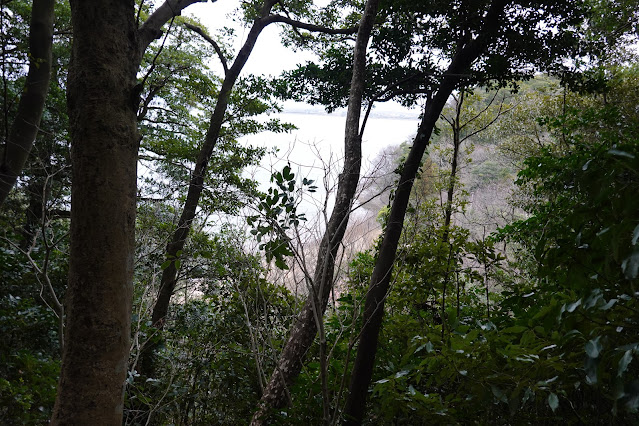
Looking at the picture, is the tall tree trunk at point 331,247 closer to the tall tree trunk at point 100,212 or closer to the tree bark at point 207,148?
the tall tree trunk at point 100,212

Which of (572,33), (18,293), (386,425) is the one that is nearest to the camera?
(386,425)

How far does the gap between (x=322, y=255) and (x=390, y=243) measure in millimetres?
423

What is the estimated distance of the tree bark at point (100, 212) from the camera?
3.30 ft

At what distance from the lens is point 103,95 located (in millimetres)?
1131

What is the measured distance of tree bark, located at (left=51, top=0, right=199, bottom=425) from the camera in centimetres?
101

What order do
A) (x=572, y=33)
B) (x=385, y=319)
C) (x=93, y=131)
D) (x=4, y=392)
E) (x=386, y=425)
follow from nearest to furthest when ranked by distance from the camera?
1. (x=93, y=131)
2. (x=386, y=425)
3. (x=4, y=392)
4. (x=385, y=319)
5. (x=572, y=33)

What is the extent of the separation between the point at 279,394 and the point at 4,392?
58.7 inches

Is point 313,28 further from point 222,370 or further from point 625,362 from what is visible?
point 625,362

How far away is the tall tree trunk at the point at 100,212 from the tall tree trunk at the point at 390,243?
1.38m

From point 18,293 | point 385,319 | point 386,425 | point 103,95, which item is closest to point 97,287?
point 103,95

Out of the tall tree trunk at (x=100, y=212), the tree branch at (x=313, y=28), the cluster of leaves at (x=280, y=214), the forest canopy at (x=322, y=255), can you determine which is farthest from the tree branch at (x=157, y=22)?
the tree branch at (x=313, y=28)

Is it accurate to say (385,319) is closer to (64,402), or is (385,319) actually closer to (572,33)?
(64,402)

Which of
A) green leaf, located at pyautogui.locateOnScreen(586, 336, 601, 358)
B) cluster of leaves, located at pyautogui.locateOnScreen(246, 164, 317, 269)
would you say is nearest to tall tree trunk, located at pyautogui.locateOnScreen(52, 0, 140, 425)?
cluster of leaves, located at pyautogui.locateOnScreen(246, 164, 317, 269)

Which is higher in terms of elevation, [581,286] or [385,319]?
[581,286]
